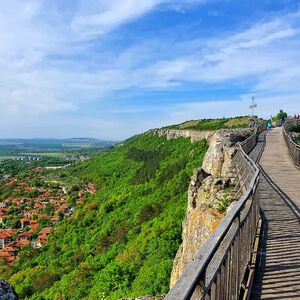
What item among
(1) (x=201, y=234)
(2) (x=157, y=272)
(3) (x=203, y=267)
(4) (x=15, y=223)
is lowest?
(4) (x=15, y=223)

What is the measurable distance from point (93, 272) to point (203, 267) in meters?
32.4

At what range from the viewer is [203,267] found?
8.05ft

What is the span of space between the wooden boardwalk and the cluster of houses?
55.1 meters

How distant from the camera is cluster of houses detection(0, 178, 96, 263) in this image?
66.6 metres

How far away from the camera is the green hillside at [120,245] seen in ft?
85.0

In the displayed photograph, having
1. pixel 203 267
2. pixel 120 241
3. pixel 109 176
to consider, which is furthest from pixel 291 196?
pixel 109 176

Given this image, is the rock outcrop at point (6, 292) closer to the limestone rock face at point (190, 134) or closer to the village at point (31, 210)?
the limestone rock face at point (190, 134)

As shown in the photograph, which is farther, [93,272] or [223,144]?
[93,272]

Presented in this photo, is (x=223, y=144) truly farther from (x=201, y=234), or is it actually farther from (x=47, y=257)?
(x=47, y=257)

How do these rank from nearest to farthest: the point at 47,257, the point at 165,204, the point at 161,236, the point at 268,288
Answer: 1. the point at 268,288
2. the point at 161,236
3. the point at 165,204
4. the point at 47,257

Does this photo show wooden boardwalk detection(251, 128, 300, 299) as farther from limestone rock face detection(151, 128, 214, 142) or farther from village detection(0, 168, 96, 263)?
village detection(0, 168, 96, 263)

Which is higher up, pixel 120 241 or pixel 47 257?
pixel 120 241

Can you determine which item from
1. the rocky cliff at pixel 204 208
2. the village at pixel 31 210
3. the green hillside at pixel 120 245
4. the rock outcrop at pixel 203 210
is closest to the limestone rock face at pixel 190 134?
the green hillside at pixel 120 245

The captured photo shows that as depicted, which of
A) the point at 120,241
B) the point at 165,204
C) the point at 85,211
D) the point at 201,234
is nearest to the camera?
the point at 201,234
